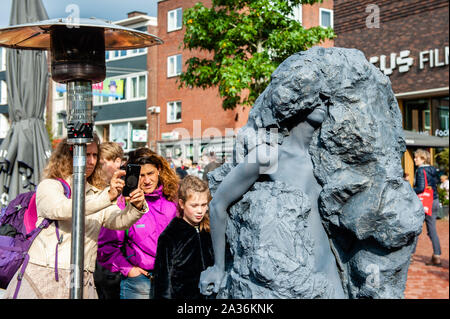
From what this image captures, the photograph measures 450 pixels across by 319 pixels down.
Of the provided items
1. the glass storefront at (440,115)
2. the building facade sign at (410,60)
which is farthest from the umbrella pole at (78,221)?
the glass storefront at (440,115)

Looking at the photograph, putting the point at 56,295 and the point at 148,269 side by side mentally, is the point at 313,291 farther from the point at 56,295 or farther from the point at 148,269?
the point at 148,269

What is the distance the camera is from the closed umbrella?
5395 mm

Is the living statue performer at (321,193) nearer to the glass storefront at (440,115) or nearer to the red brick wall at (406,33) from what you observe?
the red brick wall at (406,33)

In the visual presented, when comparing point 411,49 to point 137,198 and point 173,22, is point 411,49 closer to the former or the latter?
point 173,22

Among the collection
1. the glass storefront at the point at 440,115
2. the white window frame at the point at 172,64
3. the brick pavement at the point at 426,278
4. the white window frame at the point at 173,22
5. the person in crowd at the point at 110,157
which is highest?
the white window frame at the point at 173,22

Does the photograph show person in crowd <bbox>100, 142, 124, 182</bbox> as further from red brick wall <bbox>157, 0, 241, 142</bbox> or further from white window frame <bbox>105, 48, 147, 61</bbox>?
white window frame <bbox>105, 48, 147, 61</bbox>

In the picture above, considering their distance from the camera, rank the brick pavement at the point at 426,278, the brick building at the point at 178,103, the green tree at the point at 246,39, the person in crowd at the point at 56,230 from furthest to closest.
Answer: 1. the brick building at the point at 178,103
2. the green tree at the point at 246,39
3. the brick pavement at the point at 426,278
4. the person in crowd at the point at 56,230

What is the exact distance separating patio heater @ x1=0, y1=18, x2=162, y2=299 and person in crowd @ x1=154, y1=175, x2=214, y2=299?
60 centimetres

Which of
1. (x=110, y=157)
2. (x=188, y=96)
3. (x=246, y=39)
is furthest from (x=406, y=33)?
(x=110, y=157)

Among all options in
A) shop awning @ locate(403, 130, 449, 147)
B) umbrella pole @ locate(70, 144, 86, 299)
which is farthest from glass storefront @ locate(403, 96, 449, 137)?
umbrella pole @ locate(70, 144, 86, 299)

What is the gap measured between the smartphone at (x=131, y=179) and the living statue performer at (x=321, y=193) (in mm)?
634

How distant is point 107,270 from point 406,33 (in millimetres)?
15498

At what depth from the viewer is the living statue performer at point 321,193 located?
229 cm

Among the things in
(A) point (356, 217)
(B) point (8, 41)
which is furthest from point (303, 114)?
(B) point (8, 41)
